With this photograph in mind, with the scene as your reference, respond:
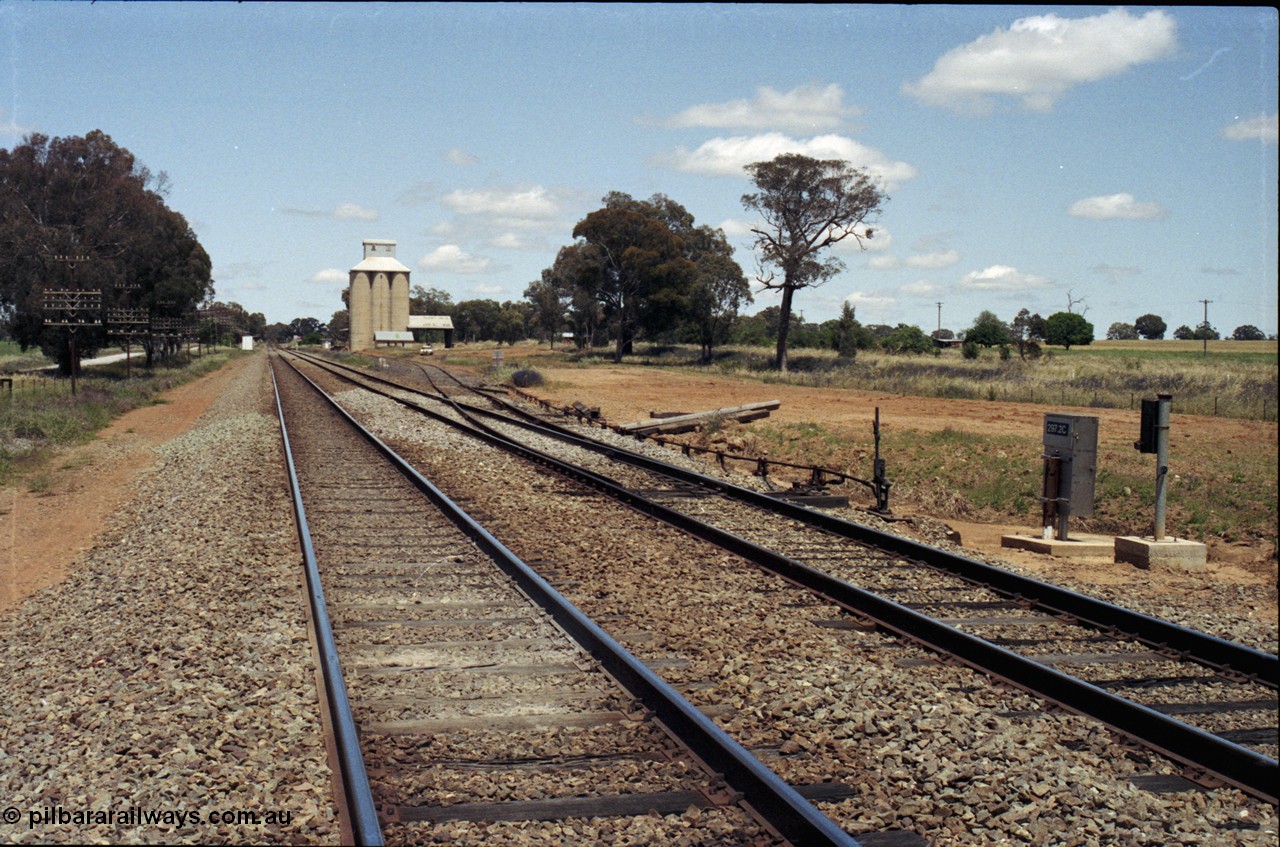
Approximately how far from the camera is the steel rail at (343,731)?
420cm

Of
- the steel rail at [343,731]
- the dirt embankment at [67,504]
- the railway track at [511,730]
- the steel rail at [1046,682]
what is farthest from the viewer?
the dirt embankment at [67,504]

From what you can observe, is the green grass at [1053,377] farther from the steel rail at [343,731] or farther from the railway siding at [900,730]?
the steel rail at [343,731]

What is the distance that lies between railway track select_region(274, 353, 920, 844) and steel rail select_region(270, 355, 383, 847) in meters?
0.01

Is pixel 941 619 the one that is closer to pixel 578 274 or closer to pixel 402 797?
pixel 402 797

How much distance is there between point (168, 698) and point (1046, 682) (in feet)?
16.5

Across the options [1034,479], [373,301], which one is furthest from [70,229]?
[373,301]

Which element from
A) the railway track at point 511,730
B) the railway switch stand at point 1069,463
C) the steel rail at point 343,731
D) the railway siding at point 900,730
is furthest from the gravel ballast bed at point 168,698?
the railway switch stand at point 1069,463

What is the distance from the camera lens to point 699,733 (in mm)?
5281

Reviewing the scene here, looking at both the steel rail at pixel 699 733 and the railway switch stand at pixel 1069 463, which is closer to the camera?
the steel rail at pixel 699 733

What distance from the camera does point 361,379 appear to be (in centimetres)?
5275

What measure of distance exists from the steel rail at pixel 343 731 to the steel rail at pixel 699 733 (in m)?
1.54

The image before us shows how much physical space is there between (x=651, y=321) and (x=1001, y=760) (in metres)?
77.5

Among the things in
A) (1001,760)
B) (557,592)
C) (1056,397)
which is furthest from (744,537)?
(1056,397)

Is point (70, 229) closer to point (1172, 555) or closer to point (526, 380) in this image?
point (526, 380)
